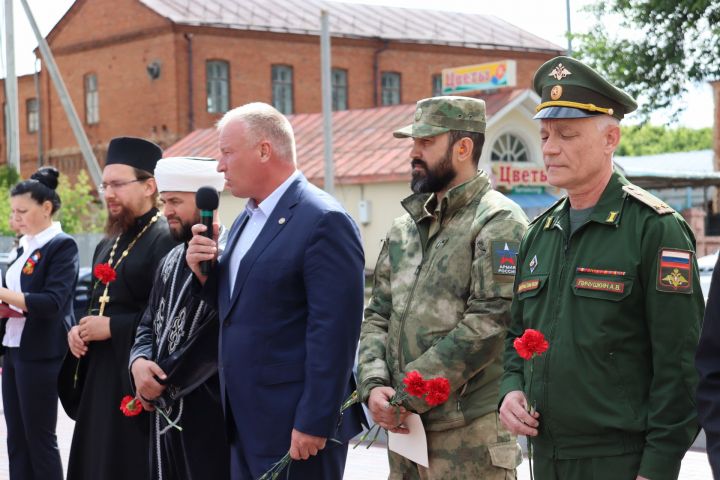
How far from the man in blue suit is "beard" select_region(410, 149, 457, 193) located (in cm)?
31

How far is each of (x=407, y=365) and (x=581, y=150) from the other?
113 cm

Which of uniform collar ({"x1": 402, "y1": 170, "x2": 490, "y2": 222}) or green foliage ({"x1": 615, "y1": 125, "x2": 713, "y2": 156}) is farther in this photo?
green foliage ({"x1": 615, "y1": 125, "x2": 713, "y2": 156})

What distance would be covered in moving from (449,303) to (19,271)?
3.92 metres

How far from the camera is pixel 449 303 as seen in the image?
4.54m

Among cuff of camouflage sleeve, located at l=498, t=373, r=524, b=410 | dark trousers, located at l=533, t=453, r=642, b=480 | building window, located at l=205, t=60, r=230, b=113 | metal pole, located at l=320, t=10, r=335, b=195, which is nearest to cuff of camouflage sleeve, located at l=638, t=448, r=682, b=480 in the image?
dark trousers, located at l=533, t=453, r=642, b=480

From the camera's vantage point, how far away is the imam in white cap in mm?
5438

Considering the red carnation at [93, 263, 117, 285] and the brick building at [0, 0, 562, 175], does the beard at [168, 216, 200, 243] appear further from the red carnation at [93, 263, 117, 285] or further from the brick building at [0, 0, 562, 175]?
the brick building at [0, 0, 562, 175]

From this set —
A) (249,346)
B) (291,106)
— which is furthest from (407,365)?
(291,106)

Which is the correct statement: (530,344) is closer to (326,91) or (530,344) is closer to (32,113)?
(326,91)

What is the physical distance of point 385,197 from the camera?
112 ft

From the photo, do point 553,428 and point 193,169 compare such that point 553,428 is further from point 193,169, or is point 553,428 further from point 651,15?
point 651,15

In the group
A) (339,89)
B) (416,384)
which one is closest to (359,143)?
(339,89)

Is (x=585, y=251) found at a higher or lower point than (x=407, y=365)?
higher

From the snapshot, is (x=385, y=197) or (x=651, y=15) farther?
(x=385, y=197)
